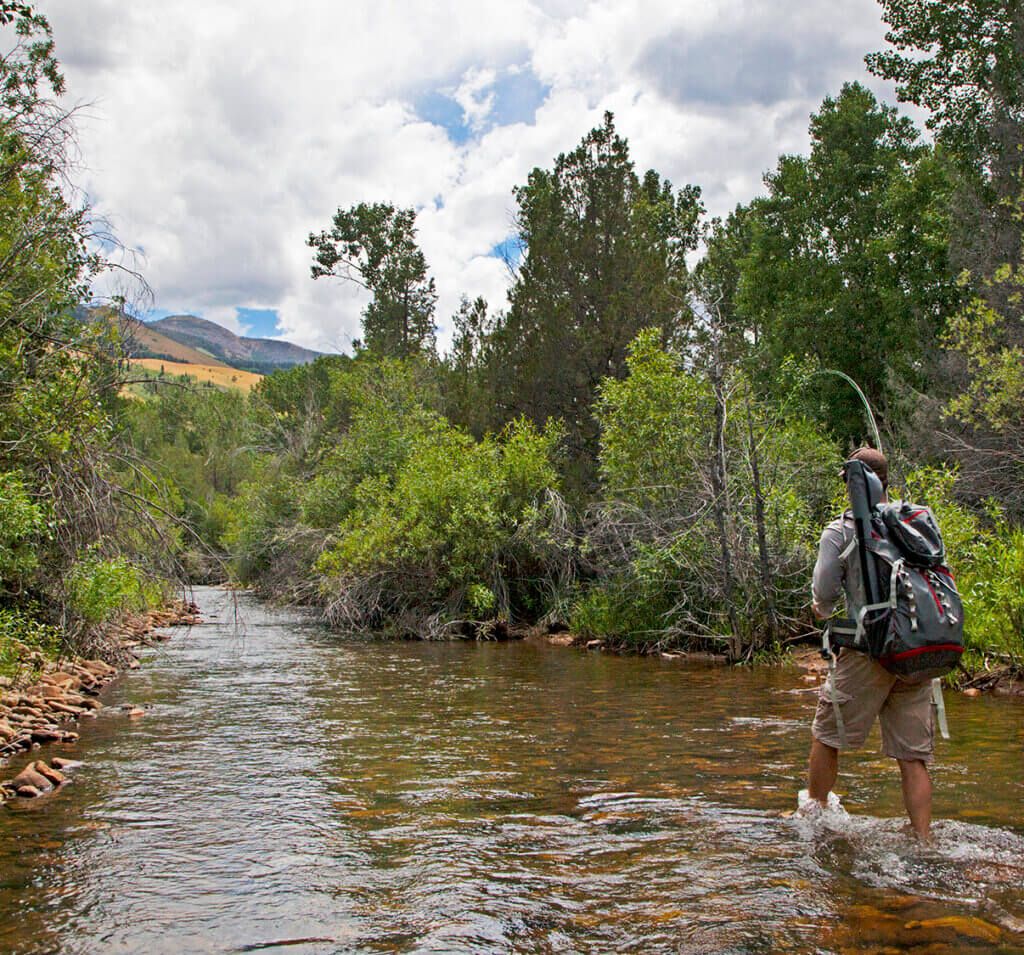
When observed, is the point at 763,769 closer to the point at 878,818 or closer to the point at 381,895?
the point at 878,818

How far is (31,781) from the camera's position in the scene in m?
6.35

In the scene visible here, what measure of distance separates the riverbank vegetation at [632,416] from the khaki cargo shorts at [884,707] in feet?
17.5

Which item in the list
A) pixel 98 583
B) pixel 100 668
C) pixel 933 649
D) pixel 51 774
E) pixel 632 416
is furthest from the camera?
pixel 632 416

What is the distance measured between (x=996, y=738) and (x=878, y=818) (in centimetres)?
284

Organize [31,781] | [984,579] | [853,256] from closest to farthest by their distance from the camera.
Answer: [31,781] → [984,579] → [853,256]

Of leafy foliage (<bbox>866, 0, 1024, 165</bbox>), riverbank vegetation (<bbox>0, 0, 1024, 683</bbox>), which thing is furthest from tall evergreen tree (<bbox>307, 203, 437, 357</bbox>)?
leafy foliage (<bbox>866, 0, 1024, 165</bbox>)

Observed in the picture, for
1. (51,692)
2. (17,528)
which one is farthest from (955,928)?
(51,692)

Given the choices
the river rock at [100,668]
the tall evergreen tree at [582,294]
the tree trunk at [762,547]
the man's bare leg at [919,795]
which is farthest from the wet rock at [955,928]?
the tall evergreen tree at [582,294]

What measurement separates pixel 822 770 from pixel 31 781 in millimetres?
5546

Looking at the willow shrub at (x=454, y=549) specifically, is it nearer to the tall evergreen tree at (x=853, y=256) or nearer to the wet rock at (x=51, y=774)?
the tall evergreen tree at (x=853, y=256)

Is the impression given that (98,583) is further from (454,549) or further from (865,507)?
(454,549)

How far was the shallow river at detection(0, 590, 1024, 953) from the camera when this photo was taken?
377 cm

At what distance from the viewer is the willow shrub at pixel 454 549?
19266 mm

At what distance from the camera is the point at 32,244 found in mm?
9578
